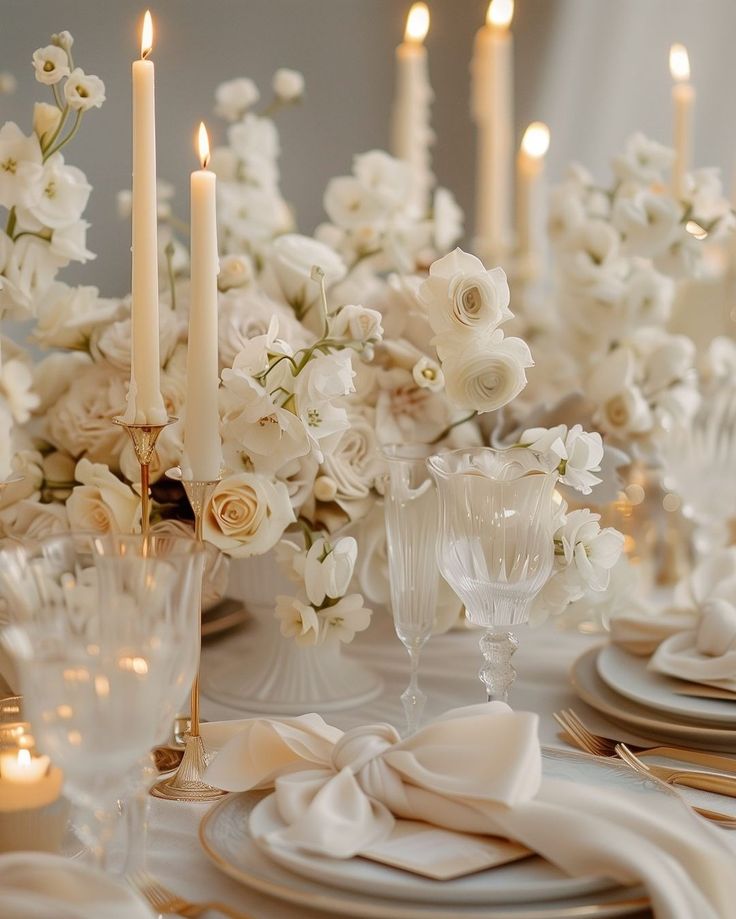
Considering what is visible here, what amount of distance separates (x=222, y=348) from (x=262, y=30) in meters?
1.41

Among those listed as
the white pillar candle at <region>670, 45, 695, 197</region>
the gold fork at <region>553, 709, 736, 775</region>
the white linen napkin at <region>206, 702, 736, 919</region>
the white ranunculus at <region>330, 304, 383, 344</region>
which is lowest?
the gold fork at <region>553, 709, 736, 775</region>

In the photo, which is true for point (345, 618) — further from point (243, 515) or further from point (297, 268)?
point (297, 268)

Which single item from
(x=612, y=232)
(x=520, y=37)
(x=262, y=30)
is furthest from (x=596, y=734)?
(x=520, y=37)

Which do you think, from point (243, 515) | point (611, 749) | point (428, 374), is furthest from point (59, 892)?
point (428, 374)

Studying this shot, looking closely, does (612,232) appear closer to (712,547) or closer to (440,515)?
(712,547)

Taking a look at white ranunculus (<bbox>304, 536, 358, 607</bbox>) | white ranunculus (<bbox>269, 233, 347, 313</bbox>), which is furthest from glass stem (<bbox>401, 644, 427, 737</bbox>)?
white ranunculus (<bbox>269, 233, 347, 313</bbox>)

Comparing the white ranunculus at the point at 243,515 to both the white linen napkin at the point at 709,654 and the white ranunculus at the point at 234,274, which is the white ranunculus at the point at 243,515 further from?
the white linen napkin at the point at 709,654

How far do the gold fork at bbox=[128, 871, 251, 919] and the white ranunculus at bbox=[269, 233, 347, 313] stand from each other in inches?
27.4

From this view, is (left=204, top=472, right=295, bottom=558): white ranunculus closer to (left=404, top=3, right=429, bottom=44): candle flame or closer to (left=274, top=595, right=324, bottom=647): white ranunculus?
(left=274, top=595, right=324, bottom=647): white ranunculus

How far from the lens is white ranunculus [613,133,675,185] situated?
1570 millimetres

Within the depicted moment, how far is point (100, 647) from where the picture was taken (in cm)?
71

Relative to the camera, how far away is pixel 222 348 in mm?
1166

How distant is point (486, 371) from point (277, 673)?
41 centimetres

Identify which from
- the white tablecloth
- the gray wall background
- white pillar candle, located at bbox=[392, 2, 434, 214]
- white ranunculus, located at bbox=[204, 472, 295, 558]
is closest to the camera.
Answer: the white tablecloth
